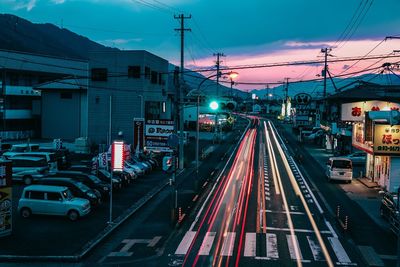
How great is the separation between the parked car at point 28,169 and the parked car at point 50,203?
34.6ft

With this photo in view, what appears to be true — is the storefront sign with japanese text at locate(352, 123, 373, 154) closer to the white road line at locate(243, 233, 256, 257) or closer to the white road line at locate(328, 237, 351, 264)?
the white road line at locate(328, 237, 351, 264)

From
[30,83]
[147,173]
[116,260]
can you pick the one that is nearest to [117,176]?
[147,173]

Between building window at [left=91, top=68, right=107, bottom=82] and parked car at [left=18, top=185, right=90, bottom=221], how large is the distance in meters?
33.1

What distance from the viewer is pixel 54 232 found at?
21812 mm

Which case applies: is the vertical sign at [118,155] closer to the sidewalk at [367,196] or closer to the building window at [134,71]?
the sidewalk at [367,196]

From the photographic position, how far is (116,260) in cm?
1825

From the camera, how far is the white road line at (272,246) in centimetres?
1878

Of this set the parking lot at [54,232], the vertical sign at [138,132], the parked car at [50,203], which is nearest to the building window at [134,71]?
the vertical sign at [138,132]

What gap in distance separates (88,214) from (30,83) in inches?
2277

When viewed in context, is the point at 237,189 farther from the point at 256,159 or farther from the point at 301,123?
the point at 301,123

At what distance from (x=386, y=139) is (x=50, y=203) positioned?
21.7 metres

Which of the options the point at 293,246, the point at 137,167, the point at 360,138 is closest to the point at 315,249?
Answer: the point at 293,246

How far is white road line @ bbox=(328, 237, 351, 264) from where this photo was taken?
18.6m

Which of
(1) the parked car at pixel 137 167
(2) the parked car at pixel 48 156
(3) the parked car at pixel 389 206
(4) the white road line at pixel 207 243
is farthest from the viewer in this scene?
(1) the parked car at pixel 137 167
